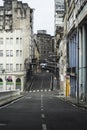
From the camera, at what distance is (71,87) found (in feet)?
293

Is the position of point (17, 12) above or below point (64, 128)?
above

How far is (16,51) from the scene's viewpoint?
154 metres

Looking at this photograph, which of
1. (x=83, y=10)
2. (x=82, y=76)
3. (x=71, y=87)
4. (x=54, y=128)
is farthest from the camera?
(x=71, y=87)

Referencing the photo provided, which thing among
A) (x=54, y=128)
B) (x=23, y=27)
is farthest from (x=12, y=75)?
(x=54, y=128)

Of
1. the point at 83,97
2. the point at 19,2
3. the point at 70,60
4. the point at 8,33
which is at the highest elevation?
the point at 19,2

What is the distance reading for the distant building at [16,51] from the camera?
150 meters

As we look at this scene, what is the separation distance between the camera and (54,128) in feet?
64.7

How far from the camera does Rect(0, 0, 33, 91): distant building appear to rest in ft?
493

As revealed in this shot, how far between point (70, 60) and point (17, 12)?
8157 centimetres

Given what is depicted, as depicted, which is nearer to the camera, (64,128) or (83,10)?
(64,128)

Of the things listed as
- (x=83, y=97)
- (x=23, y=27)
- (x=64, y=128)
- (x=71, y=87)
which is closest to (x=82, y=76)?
(x=83, y=97)

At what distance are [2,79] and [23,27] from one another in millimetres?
26290

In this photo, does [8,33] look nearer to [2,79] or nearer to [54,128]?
[2,79]

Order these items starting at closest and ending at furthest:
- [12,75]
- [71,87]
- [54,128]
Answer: [54,128], [71,87], [12,75]
